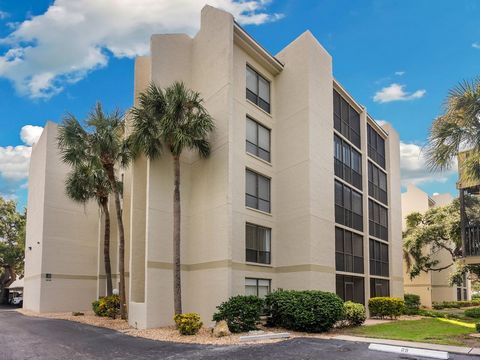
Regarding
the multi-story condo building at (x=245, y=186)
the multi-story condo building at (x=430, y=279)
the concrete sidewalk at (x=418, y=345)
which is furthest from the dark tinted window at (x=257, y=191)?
the multi-story condo building at (x=430, y=279)

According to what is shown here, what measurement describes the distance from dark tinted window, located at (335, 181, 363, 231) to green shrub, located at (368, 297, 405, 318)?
4.46 metres

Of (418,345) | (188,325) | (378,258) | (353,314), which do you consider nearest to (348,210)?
(378,258)

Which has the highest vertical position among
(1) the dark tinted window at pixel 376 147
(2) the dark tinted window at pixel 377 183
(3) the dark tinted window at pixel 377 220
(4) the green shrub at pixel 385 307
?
(1) the dark tinted window at pixel 376 147

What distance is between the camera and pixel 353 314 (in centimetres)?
2078

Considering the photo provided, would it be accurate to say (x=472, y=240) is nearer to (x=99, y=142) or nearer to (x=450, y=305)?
(x=99, y=142)

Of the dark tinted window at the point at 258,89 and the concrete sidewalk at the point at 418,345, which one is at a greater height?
the dark tinted window at the point at 258,89

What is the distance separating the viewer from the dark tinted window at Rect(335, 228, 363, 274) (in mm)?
25266

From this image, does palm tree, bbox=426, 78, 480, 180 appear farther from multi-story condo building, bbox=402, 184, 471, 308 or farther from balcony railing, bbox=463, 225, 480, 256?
multi-story condo building, bbox=402, 184, 471, 308

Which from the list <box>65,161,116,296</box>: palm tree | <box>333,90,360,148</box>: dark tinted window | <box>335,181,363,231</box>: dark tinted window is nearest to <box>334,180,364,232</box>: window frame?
<box>335,181,363,231</box>: dark tinted window

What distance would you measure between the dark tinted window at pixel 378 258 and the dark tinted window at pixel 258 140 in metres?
11.1

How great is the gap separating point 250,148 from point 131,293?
933cm

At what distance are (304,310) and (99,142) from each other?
1306 centimetres

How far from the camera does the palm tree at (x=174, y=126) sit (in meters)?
20.2

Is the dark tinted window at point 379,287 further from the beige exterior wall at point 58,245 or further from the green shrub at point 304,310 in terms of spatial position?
the beige exterior wall at point 58,245
